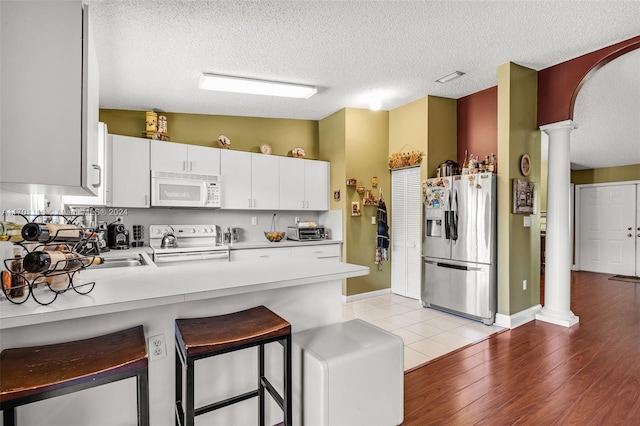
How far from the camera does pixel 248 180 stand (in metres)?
4.53

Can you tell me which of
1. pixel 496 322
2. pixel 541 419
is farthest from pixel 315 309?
pixel 496 322

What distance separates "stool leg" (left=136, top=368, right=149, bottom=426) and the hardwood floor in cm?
152

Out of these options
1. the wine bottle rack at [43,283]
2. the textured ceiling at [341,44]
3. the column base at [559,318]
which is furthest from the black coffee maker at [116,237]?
the column base at [559,318]

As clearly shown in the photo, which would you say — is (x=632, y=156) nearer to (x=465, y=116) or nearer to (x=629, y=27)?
(x=465, y=116)

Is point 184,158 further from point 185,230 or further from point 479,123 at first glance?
point 479,123

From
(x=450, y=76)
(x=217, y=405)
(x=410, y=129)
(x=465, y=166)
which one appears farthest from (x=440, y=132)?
(x=217, y=405)

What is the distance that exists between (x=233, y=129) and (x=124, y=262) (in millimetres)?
2435

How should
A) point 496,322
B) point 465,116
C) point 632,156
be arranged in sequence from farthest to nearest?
point 632,156 < point 465,116 < point 496,322

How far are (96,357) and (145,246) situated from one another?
3191 millimetres

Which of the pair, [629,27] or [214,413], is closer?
[214,413]

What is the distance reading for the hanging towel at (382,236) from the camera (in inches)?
193

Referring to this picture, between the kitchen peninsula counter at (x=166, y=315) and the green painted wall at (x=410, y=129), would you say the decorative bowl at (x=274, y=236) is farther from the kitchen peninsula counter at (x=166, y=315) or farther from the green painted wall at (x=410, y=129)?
the kitchen peninsula counter at (x=166, y=315)

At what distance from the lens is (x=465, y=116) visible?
4.54 meters

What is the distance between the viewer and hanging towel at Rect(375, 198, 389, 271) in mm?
4910
